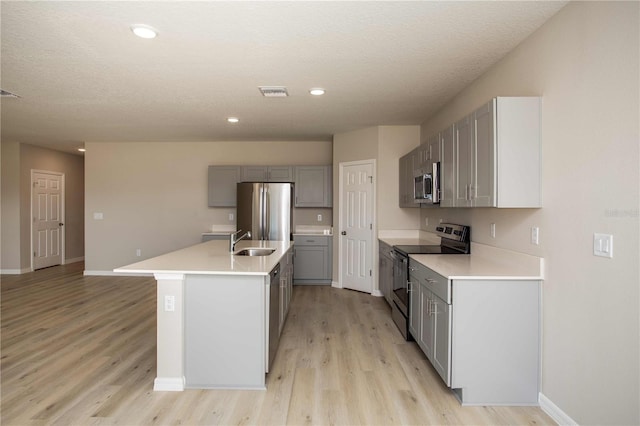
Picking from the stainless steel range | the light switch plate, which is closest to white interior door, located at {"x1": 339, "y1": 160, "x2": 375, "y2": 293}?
the stainless steel range

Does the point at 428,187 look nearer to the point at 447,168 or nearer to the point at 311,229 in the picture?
the point at 447,168

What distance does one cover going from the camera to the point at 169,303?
253 centimetres

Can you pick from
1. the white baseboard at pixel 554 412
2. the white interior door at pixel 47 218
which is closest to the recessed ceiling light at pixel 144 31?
the white baseboard at pixel 554 412

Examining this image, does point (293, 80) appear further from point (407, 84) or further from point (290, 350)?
point (290, 350)

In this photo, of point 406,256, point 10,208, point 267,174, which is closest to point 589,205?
point 406,256

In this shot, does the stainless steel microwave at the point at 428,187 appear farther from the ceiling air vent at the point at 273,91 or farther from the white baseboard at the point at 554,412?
the white baseboard at the point at 554,412

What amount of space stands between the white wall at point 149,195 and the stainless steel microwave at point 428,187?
10.9ft

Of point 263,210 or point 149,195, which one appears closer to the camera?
point 263,210

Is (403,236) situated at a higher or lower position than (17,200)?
lower

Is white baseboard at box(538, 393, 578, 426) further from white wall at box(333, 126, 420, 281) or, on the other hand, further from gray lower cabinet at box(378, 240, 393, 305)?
white wall at box(333, 126, 420, 281)

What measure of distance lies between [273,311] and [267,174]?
11.8ft

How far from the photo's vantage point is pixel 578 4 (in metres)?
1.98

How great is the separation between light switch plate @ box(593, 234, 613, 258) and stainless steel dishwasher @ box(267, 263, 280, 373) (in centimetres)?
209

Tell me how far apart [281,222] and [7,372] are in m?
3.66
